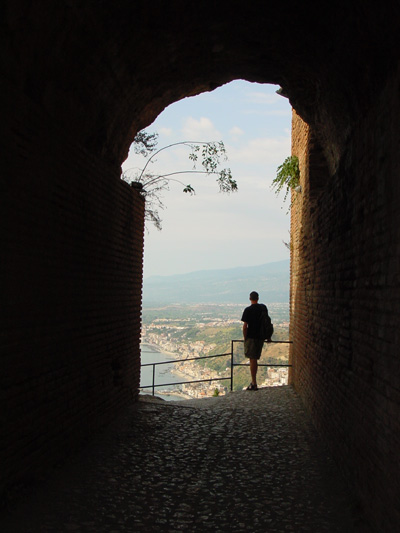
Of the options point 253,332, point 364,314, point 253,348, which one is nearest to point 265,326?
point 253,332

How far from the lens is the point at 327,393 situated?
600 centimetres

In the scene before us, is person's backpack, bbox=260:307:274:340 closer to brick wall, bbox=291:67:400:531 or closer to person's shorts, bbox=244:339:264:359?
person's shorts, bbox=244:339:264:359

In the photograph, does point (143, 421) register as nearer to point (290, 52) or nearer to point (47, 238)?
point (47, 238)

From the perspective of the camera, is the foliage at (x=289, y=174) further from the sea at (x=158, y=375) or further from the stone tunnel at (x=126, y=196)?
the sea at (x=158, y=375)

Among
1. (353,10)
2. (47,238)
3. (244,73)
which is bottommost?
(47,238)

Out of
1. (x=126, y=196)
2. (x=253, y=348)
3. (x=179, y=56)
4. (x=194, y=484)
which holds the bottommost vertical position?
(x=194, y=484)

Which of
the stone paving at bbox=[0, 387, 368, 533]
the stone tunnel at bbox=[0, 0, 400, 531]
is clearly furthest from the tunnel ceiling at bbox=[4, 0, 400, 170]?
the stone paving at bbox=[0, 387, 368, 533]

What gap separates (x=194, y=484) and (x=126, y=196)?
4499 mm

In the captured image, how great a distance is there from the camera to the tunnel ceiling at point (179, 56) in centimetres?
410

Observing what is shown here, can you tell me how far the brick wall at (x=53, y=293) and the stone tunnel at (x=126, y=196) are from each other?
0.02 meters

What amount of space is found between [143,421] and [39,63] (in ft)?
15.8

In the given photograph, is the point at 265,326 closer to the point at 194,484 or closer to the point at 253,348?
the point at 253,348

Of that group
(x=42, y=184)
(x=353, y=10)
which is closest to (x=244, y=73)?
(x=353, y=10)

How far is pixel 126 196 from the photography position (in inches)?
307
